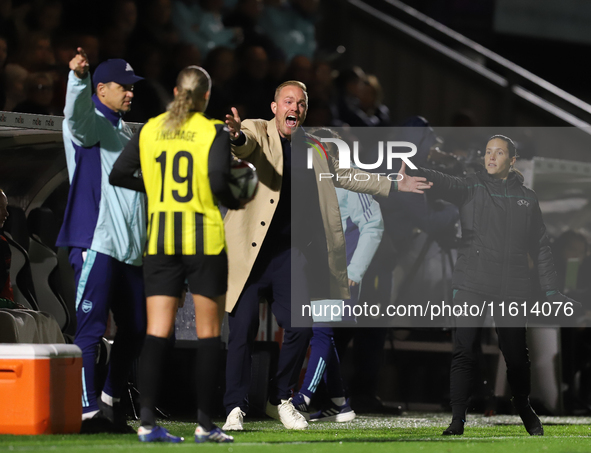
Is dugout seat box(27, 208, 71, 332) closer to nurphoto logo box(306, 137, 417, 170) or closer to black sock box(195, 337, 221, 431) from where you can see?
nurphoto logo box(306, 137, 417, 170)

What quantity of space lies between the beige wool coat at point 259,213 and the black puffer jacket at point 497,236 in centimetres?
67

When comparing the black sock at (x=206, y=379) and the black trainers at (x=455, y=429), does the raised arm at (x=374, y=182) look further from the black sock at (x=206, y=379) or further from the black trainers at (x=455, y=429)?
the black sock at (x=206, y=379)

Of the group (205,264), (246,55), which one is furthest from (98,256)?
(246,55)

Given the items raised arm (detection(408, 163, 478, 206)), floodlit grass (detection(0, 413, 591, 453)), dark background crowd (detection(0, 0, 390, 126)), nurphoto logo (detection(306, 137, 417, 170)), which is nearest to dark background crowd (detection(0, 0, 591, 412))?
dark background crowd (detection(0, 0, 390, 126))

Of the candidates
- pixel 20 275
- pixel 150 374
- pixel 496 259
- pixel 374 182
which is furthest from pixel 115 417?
pixel 496 259

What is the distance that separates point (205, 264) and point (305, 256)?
5.09 feet

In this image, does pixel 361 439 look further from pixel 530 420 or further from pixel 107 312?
pixel 107 312

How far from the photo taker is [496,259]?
5973mm

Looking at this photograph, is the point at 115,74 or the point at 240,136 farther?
the point at 240,136

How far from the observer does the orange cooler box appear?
496 centimetres

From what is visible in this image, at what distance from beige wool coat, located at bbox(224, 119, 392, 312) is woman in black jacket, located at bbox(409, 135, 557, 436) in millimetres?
671

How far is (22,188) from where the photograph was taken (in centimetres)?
684

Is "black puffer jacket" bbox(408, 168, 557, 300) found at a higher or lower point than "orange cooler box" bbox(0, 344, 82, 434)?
higher

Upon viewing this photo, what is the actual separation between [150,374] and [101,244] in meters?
0.88
